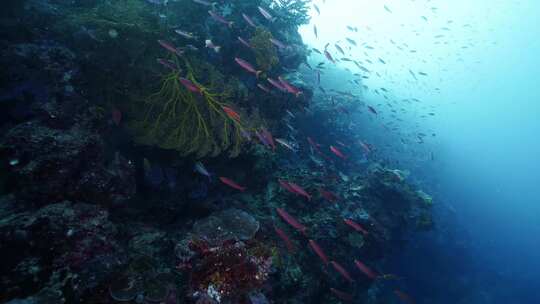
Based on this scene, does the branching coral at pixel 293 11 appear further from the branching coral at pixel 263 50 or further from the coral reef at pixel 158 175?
the branching coral at pixel 263 50

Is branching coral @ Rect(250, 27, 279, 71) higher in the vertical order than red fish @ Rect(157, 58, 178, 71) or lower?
higher

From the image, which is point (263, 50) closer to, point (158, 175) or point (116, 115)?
point (116, 115)

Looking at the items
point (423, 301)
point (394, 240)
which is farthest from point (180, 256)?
point (423, 301)

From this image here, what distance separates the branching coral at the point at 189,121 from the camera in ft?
18.1

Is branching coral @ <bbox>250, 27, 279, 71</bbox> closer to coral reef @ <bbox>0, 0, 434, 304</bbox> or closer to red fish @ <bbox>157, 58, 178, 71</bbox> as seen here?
coral reef @ <bbox>0, 0, 434, 304</bbox>

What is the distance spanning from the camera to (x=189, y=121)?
5672 mm

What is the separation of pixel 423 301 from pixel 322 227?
11.8 m

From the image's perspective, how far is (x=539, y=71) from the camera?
409 ft

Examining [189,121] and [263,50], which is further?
[263,50]

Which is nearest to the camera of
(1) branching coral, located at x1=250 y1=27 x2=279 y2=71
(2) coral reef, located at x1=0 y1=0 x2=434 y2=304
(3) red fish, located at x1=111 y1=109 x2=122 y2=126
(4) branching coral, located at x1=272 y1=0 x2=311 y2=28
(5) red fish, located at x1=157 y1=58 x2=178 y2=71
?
(2) coral reef, located at x1=0 y1=0 x2=434 y2=304

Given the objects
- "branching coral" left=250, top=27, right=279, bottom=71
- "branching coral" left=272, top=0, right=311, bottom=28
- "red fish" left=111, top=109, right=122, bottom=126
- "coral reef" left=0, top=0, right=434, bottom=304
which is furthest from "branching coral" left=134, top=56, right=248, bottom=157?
"branching coral" left=272, top=0, right=311, bottom=28

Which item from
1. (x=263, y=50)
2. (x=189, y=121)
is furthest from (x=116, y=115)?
(x=263, y=50)

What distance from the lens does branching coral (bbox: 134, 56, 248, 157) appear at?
18.1 feet

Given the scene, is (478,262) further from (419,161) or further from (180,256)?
(180,256)
